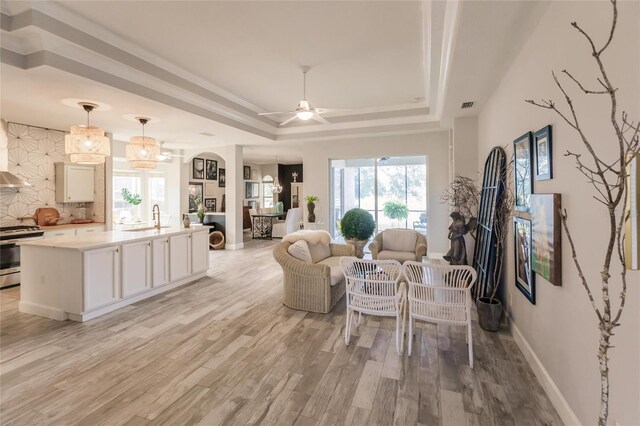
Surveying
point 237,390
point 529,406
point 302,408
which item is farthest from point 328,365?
point 529,406

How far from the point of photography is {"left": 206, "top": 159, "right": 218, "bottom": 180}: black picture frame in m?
10.7

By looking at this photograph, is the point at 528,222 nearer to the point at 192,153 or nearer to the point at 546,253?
the point at 546,253

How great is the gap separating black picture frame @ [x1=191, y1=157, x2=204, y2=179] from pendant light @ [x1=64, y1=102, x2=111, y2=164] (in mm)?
5906

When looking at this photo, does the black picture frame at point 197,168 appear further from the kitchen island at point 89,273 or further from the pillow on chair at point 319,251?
the pillow on chair at point 319,251

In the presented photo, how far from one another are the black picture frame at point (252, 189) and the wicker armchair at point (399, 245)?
28.5 ft

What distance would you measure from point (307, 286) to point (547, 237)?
258 centimetres

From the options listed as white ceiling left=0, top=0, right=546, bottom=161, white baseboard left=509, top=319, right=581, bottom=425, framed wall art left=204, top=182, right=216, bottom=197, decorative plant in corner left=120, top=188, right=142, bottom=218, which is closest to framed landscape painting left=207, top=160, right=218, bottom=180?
framed wall art left=204, top=182, right=216, bottom=197

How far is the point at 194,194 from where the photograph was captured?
1007 cm

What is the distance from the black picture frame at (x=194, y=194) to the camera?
9.93m

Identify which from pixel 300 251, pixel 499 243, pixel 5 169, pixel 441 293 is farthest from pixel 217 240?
pixel 499 243

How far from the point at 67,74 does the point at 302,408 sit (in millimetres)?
4043

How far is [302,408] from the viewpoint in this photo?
84.1 inches

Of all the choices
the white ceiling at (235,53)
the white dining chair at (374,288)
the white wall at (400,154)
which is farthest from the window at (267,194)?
the white dining chair at (374,288)

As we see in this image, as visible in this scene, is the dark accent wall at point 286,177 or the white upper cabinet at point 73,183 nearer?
the white upper cabinet at point 73,183
